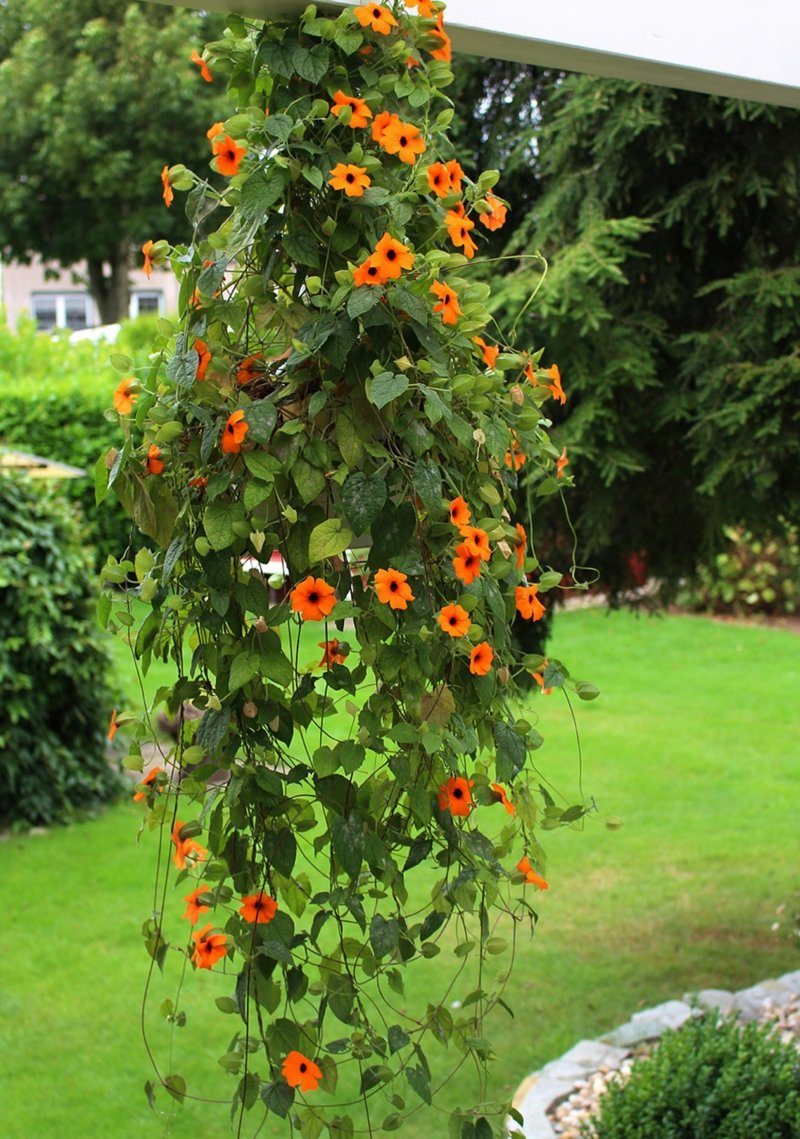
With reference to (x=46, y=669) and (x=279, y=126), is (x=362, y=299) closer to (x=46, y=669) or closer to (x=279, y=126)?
(x=279, y=126)

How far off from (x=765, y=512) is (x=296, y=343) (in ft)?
6.76

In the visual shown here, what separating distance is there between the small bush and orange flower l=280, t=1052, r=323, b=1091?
1.33m

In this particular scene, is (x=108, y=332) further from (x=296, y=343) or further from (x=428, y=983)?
(x=296, y=343)

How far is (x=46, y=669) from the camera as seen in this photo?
534 centimetres

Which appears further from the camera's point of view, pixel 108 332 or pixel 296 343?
pixel 108 332

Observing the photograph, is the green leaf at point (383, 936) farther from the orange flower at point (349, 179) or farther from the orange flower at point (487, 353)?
the orange flower at point (349, 179)

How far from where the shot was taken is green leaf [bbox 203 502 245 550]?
1.22 metres

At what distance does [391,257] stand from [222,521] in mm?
314

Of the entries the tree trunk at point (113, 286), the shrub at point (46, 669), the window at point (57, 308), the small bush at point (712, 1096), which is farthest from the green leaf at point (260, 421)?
the window at point (57, 308)

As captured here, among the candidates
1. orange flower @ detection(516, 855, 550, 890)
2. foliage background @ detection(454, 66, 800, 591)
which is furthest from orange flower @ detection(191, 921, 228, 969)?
foliage background @ detection(454, 66, 800, 591)

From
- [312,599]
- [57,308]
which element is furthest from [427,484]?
[57,308]

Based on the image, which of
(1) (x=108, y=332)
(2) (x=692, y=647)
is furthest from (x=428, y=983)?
(1) (x=108, y=332)

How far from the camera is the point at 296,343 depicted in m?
1.20

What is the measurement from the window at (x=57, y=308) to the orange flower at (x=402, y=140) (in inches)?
955
